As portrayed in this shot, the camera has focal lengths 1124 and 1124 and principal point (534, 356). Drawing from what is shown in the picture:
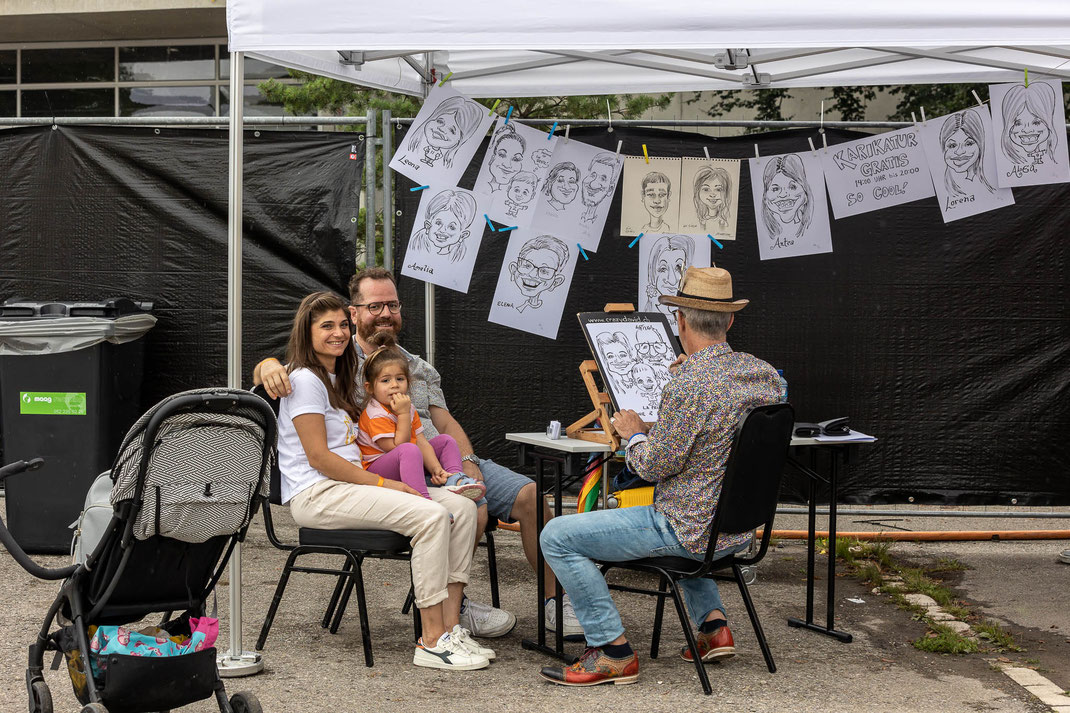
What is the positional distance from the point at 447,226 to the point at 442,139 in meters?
0.48

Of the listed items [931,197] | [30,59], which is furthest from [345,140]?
[30,59]

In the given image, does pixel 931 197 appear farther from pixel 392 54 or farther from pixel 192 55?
pixel 192 55

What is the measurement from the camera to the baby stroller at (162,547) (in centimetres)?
298

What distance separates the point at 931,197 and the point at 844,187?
0.48 m

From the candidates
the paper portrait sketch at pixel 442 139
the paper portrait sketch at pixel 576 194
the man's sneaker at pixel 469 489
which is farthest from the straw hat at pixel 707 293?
the paper portrait sketch at pixel 576 194

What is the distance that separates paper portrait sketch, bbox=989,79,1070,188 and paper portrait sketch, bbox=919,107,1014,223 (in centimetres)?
7

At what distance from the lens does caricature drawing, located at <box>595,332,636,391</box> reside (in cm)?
438

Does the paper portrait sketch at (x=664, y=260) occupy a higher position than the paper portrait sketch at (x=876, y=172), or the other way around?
the paper portrait sketch at (x=876, y=172)

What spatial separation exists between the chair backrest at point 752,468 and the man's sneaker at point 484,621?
1060mm

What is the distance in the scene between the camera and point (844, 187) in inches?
235

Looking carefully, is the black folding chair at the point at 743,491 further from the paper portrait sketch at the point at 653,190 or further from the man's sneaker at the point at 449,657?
the paper portrait sketch at the point at 653,190

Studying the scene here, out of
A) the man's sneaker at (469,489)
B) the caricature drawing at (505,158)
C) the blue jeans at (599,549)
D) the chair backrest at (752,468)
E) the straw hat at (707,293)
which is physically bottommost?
the blue jeans at (599,549)

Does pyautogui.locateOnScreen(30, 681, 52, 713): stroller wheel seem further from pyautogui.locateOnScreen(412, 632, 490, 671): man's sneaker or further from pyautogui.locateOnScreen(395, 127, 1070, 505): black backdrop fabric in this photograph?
pyautogui.locateOnScreen(395, 127, 1070, 505): black backdrop fabric

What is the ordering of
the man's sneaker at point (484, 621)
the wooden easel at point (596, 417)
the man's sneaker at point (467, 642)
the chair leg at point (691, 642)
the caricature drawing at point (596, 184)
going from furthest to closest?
the caricature drawing at point (596, 184), the man's sneaker at point (484, 621), the wooden easel at point (596, 417), the man's sneaker at point (467, 642), the chair leg at point (691, 642)
